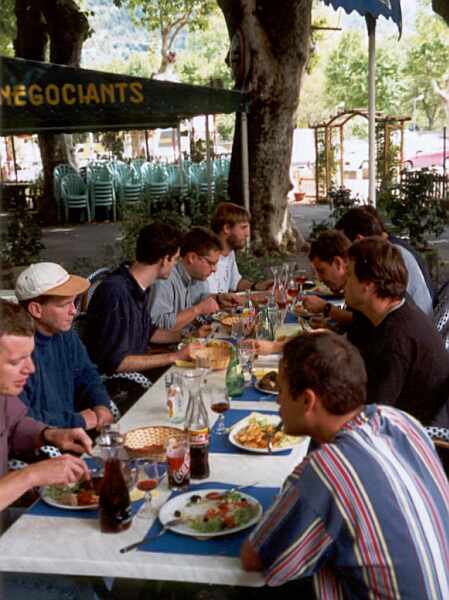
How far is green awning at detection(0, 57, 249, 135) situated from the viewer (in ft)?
16.3

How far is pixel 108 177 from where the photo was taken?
54.1ft

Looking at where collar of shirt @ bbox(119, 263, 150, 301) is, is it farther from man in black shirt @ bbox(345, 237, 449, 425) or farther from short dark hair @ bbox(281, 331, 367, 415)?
short dark hair @ bbox(281, 331, 367, 415)

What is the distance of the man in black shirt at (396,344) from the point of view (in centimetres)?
307

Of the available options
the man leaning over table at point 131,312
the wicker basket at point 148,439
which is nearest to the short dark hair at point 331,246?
the man leaning over table at point 131,312

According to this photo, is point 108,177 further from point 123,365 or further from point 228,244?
point 123,365

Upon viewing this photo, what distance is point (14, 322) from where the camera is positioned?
2668mm

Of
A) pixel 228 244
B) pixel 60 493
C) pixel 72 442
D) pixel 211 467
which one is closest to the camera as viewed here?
pixel 60 493

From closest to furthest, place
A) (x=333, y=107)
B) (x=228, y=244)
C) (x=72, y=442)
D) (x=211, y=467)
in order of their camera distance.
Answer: (x=211, y=467) → (x=72, y=442) → (x=228, y=244) → (x=333, y=107)

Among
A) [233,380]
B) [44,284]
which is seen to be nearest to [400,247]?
[233,380]

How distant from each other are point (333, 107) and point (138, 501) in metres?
56.1

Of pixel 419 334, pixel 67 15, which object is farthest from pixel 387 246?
pixel 67 15

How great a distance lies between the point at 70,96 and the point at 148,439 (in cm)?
320

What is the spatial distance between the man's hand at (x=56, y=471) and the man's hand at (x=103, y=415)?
107cm

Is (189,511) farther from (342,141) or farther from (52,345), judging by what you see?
(342,141)
